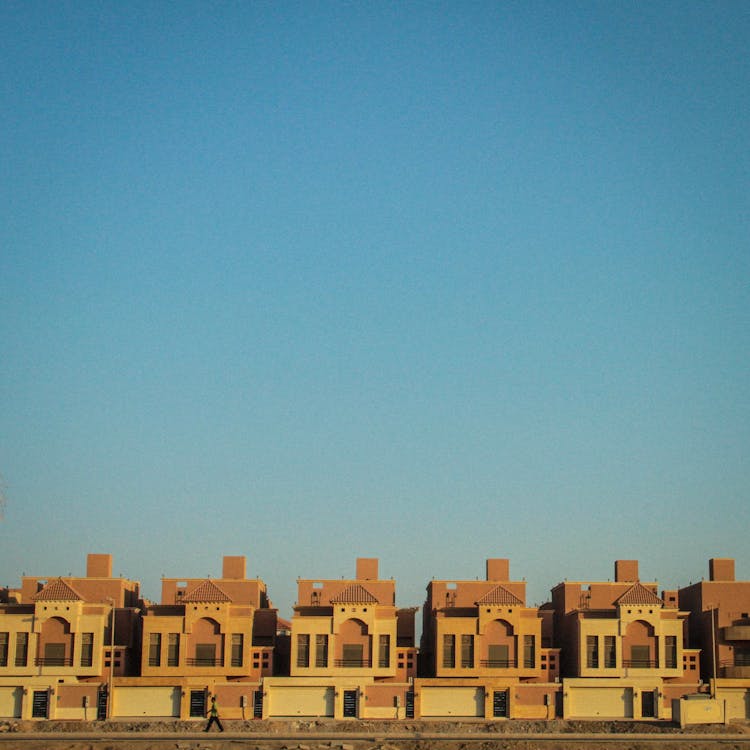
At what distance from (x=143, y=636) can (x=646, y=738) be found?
30225 millimetres

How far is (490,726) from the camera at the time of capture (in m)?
76.9

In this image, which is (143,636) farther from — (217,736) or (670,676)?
(670,676)

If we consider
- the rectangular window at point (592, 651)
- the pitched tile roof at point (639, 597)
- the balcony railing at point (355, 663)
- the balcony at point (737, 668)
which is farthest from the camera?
the pitched tile roof at point (639, 597)

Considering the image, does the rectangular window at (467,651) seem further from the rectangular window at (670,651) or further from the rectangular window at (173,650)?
the rectangular window at (173,650)

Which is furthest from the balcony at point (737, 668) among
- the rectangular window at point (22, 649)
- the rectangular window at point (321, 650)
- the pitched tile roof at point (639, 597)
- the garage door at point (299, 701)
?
the rectangular window at point (22, 649)

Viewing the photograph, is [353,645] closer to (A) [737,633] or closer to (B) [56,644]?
(B) [56,644]

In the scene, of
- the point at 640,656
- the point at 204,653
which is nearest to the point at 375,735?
the point at 204,653

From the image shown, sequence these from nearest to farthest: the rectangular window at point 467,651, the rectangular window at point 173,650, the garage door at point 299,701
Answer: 1. the garage door at point 299,701
2. the rectangular window at point 173,650
3. the rectangular window at point 467,651

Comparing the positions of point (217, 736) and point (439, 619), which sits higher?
point (439, 619)

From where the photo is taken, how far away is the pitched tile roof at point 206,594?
80.1 meters

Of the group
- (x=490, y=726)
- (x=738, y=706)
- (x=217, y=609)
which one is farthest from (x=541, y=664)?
(x=217, y=609)

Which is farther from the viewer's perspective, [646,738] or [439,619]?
[439,619]

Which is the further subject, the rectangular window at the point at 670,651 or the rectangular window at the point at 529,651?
the rectangular window at the point at 670,651

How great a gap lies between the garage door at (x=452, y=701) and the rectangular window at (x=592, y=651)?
269 inches
